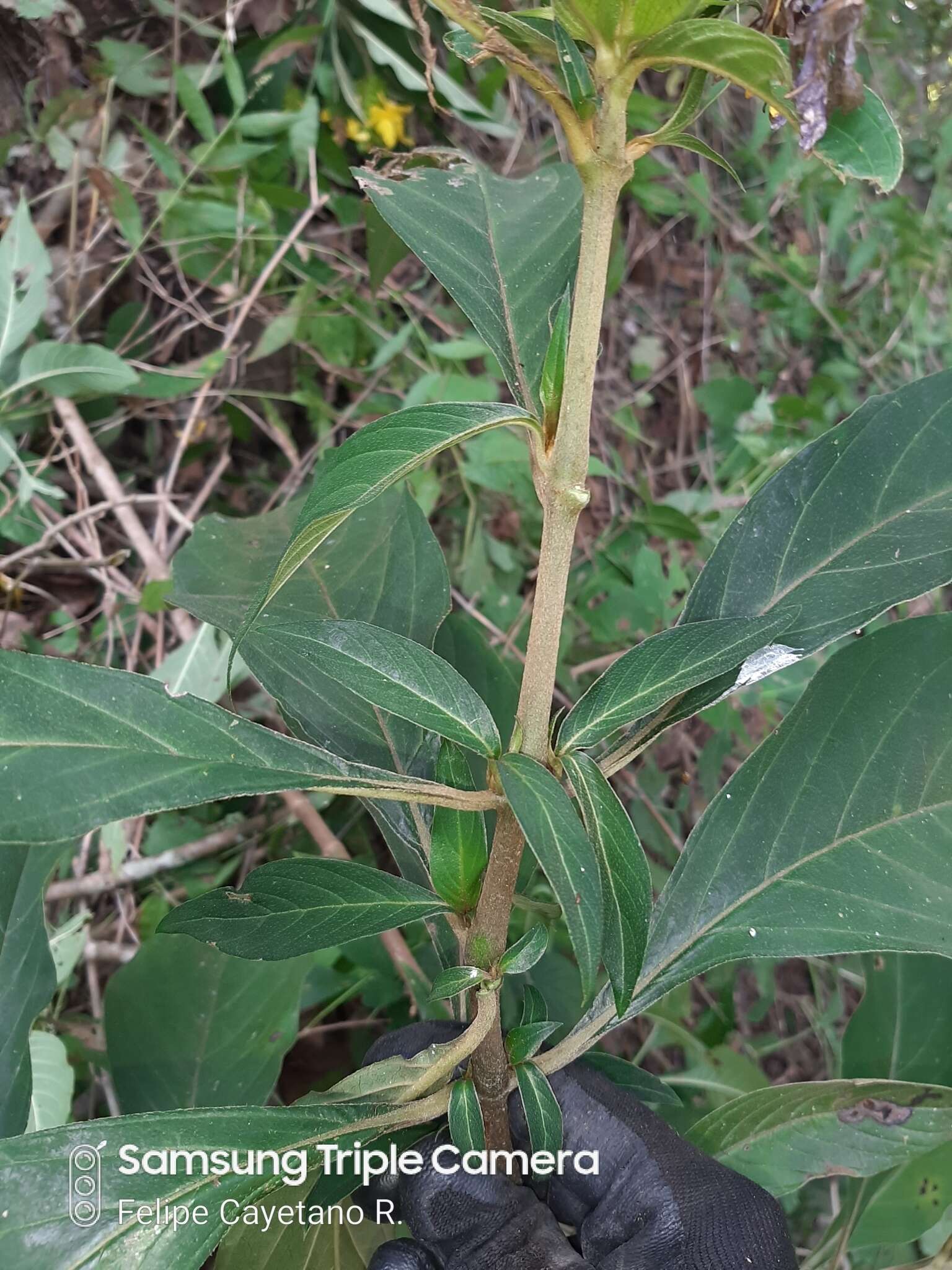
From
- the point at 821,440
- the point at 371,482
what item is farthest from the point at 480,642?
the point at 371,482

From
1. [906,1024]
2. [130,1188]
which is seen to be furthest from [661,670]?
[906,1024]

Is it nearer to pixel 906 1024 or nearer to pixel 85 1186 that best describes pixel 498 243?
pixel 85 1186

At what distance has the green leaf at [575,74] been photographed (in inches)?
18.3

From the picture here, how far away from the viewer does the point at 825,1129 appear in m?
0.90

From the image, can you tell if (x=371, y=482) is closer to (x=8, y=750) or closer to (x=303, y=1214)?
(x=8, y=750)

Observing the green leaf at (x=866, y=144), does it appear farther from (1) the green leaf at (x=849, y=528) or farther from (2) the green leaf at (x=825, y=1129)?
(2) the green leaf at (x=825, y=1129)

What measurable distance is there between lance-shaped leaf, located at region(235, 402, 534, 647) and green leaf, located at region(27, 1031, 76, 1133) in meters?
0.88

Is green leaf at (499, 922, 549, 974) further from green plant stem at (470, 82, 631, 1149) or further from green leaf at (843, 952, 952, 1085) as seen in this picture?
green leaf at (843, 952, 952, 1085)

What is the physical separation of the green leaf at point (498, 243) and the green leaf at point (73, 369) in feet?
2.83

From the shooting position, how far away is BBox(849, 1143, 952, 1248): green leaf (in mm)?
1028

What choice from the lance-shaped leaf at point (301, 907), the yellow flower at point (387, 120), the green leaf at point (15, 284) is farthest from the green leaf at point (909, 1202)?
the yellow flower at point (387, 120)

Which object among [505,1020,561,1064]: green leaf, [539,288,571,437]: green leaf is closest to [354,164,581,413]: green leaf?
[539,288,571,437]: green leaf

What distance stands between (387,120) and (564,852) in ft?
5.91

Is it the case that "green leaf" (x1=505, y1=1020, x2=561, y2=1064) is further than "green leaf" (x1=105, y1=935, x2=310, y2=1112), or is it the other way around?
"green leaf" (x1=105, y1=935, x2=310, y2=1112)
